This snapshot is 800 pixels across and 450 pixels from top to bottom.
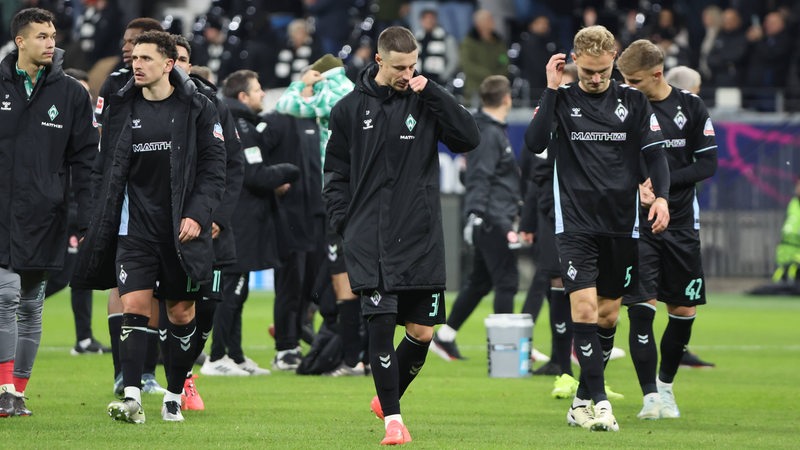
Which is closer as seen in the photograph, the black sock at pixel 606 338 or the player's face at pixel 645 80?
the black sock at pixel 606 338

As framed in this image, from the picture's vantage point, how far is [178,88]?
29.0ft

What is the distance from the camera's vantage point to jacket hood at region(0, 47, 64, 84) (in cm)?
912

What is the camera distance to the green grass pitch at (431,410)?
8.06m

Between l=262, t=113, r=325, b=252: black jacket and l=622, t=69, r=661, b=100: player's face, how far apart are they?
3.93 metres

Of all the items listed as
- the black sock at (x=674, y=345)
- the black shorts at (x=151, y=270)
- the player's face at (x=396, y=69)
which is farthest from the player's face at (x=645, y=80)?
the black shorts at (x=151, y=270)

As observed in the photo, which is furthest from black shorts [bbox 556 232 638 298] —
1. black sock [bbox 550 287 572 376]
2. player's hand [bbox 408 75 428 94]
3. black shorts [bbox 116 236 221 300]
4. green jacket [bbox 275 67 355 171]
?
green jacket [bbox 275 67 355 171]

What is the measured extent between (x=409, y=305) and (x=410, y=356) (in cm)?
32

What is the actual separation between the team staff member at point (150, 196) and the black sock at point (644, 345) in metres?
2.74

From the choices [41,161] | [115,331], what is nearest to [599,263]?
[41,161]

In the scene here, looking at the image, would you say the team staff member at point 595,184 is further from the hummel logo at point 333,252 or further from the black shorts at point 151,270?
the hummel logo at point 333,252

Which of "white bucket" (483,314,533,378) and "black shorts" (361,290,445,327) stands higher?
"black shorts" (361,290,445,327)

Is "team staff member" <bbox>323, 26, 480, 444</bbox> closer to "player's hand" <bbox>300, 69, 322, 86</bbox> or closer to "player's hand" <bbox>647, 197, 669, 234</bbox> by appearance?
"player's hand" <bbox>647, 197, 669, 234</bbox>

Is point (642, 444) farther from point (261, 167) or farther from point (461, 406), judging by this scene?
point (261, 167)

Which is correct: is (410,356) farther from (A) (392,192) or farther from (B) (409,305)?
(A) (392,192)
